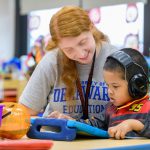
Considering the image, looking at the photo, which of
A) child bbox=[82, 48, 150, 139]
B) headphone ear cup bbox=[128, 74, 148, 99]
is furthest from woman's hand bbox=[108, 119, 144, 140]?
headphone ear cup bbox=[128, 74, 148, 99]

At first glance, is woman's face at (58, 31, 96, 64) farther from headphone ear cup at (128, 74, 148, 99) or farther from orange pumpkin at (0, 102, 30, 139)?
orange pumpkin at (0, 102, 30, 139)

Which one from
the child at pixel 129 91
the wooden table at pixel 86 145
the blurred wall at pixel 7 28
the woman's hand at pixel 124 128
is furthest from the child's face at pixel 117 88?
the blurred wall at pixel 7 28

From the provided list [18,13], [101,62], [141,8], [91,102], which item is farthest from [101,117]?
[18,13]

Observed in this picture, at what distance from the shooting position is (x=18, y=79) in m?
4.90

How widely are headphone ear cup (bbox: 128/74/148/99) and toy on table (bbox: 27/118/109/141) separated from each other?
18cm

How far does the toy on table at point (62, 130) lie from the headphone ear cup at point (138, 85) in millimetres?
180

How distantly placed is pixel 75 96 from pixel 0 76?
3.47 meters

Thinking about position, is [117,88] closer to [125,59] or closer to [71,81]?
[125,59]

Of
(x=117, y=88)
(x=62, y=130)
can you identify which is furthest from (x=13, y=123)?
(x=117, y=88)

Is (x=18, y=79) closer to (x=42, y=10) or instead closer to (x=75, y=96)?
(x=42, y=10)

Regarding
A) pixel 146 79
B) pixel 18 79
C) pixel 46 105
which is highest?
pixel 146 79

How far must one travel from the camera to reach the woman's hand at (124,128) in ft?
3.66

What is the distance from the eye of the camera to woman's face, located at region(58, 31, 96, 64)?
1471mm

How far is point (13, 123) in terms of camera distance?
1106 millimetres
